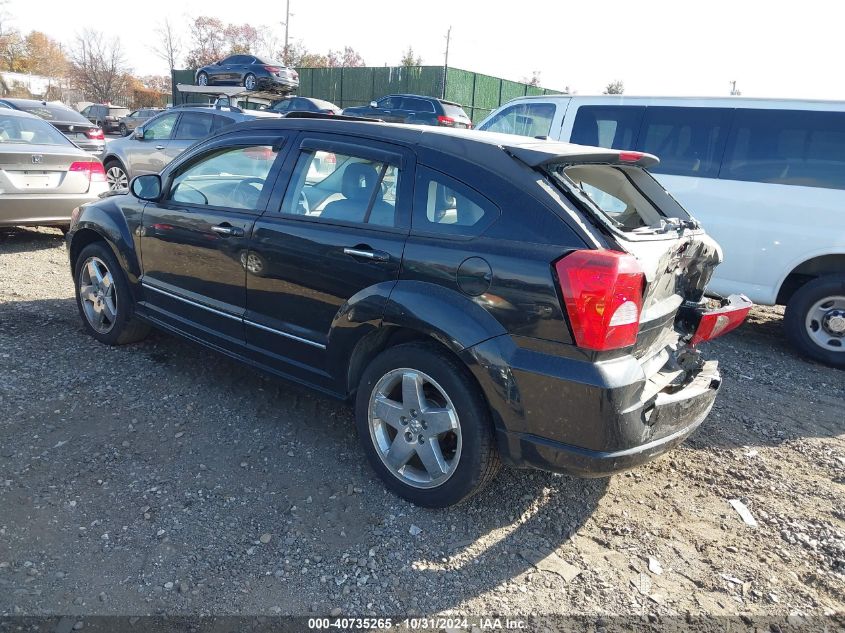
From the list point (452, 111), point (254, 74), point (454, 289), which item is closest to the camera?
point (454, 289)

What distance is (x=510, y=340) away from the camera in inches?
108

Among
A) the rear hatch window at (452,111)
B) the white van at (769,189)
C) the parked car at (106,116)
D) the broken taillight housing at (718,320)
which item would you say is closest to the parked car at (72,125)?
the rear hatch window at (452,111)

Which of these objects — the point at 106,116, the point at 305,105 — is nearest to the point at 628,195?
the point at 305,105

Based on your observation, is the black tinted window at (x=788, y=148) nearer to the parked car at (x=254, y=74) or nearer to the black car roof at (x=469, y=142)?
the black car roof at (x=469, y=142)

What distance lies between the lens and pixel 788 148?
5.67m

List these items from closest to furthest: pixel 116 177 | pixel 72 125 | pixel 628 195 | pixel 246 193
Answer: pixel 628 195 → pixel 246 193 → pixel 116 177 → pixel 72 125

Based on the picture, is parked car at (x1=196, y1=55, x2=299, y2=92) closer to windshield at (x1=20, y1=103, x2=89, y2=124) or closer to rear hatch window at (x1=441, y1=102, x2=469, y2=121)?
rear hatch window at (x1=441, y1=102, x2=469, y2=121)

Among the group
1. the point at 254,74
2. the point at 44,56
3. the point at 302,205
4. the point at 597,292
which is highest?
the point at 44,56

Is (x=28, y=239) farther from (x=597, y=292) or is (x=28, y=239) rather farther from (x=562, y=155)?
(x=597, y=292)

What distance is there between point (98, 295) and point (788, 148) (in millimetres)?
5875

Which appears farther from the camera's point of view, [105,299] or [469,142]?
[105,299]

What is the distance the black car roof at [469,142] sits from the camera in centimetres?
298

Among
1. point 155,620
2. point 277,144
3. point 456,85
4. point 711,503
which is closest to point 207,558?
point 155,620

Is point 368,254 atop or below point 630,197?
below
